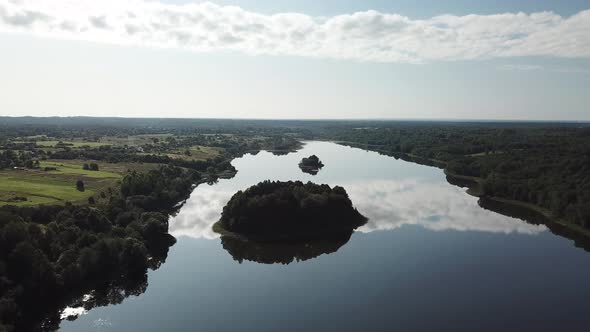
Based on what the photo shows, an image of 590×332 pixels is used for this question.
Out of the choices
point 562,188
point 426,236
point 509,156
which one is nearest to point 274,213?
point 426,236

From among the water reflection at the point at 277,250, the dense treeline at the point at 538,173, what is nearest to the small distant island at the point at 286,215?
the water reflection at the point at 277,250

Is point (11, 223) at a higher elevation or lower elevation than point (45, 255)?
higher

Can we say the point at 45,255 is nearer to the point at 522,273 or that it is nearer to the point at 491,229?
the point at 522,273

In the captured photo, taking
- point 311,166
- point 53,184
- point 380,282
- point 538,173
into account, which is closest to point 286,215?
point 380,282

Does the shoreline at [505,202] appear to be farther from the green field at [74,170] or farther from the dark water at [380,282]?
the green field at [74,170]

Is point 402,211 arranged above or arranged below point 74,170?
below

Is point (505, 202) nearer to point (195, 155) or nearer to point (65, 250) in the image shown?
point (65, 250)
